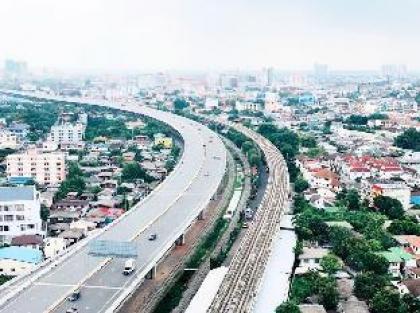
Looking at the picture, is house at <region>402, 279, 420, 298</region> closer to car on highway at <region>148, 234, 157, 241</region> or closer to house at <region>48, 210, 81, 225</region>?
car on highway at <region>148, 234, 157, 241</region>

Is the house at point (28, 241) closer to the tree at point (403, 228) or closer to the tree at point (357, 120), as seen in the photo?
the tree at point (403, 228)

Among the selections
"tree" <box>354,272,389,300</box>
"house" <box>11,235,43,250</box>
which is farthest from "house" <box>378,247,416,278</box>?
"house" <box>11,235,43,250</box>

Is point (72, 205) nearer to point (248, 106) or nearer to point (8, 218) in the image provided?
point (8, 218)

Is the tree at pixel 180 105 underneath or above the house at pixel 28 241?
above

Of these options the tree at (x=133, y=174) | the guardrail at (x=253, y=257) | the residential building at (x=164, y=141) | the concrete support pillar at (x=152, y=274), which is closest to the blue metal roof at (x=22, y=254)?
the concrete support pillar at (x=152, y=274)

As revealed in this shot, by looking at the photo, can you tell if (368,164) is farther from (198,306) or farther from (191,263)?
(198,306)

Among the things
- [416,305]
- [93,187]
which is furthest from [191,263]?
[93,187]

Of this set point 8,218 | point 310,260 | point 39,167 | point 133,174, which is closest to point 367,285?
point 310,260

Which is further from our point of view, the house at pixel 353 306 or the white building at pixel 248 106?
the white building at pixel 248 106
